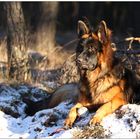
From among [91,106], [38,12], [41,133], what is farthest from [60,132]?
[38,12]

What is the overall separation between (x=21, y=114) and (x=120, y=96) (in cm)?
212

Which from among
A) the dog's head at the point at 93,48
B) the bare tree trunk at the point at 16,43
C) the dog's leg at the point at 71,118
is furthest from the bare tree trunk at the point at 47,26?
the dog's leg at the point at 71,118

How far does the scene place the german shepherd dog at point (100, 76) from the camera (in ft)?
26.9

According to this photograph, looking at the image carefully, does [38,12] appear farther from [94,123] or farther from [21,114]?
[94,123]

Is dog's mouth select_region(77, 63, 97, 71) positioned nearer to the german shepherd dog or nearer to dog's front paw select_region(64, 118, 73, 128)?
the german shepherd dog

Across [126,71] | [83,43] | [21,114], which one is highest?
[83,43]

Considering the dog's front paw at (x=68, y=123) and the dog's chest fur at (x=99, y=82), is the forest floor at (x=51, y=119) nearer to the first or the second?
the dog's front paw at (x=68, y=123)

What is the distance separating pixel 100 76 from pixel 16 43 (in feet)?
12.1

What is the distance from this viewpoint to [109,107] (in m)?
8.12

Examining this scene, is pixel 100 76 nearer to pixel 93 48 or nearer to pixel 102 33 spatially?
pixel 93 48

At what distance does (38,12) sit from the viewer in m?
19.3

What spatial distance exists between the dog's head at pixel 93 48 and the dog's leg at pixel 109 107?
2.15ft

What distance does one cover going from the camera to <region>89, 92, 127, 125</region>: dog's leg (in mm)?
7871

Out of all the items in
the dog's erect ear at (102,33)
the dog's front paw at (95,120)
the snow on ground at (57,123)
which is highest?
the dog's erect ear at (102,33)
